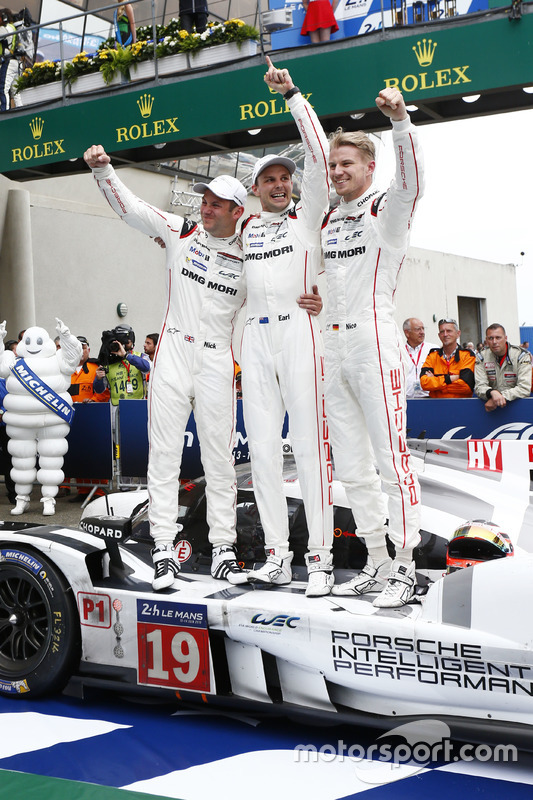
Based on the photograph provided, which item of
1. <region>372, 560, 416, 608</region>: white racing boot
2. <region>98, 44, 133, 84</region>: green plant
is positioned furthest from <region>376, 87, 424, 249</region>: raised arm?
<region>98, 44, 133, 84</region>: green plant

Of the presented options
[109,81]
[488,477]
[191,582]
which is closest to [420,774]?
[191,582]

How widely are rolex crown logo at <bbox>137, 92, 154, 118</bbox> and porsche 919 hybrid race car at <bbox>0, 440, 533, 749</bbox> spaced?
632 centimetres

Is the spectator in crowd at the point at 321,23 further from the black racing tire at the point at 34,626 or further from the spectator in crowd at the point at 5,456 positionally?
the black racing tire at the point at 34,626

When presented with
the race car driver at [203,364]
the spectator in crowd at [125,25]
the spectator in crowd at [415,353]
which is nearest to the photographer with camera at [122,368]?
the spectator in crowd at [415,353]

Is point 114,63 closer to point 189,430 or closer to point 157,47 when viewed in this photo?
point 157,47

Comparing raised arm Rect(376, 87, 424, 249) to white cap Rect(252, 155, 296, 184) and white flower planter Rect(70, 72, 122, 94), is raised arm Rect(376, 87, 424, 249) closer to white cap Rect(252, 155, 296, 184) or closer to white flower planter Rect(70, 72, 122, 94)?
white cap Rect(252, 155, 296, 184)

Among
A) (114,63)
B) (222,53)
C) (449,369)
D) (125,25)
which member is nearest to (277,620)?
(449,369)

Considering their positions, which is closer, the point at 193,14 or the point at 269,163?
the point at 269,163

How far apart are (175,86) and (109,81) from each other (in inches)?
57.0

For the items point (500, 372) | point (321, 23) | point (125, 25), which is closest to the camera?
point (500, 372)

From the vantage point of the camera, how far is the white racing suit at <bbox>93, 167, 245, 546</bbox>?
12.4 ft

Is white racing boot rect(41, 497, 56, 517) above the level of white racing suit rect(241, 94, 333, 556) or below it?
below

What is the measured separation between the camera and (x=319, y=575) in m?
3.32

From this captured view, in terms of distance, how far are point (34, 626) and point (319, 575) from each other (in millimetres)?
1265
